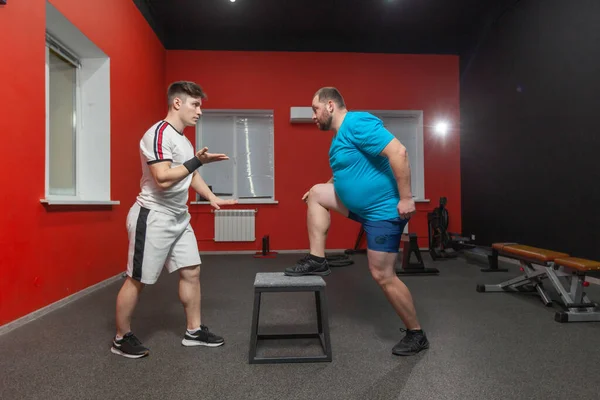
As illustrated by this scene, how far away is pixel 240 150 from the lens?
244 inches

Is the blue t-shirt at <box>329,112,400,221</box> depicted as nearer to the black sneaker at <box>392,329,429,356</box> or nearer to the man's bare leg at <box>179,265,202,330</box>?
the black sneaker at <box>392,329,429,356</box>

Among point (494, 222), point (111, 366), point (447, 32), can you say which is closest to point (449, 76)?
point (447, 32)

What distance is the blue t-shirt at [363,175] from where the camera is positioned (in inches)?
73.9

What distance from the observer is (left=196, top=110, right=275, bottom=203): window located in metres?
6.16

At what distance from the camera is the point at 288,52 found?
6.14 meters

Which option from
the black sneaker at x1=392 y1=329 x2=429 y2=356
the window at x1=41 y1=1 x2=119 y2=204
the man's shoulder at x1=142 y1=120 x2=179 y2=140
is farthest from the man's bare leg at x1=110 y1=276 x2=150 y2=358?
the window at x1=41 y1=1 x2=119 y2=204

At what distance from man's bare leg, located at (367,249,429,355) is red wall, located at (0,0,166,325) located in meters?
2.27

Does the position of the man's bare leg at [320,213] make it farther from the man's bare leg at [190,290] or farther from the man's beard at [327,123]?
the man's bare leg at [190,290]

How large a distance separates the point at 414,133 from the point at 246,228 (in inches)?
130

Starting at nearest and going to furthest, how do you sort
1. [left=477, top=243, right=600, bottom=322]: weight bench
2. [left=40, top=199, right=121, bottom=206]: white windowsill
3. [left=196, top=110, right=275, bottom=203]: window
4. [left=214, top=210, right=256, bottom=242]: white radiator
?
[left=477, top=243, right=600, bottom=322]: weight bench → [left=40, top=199, right=121, bottom=206]: white windowsill → [left=214, top=210, right=256, bottom=242]: white radiator → [left=196, top=110, right=275, bottom=203]: window

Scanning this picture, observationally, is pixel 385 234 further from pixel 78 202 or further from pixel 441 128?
pixel 441 128

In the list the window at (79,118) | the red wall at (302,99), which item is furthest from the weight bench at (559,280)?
the window at (79,118)

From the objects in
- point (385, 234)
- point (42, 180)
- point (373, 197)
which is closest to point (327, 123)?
point (373, 197)

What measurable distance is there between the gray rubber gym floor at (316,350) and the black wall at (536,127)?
1338 mm
